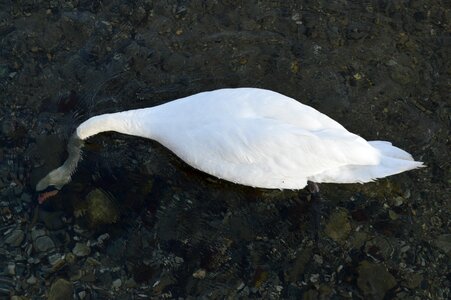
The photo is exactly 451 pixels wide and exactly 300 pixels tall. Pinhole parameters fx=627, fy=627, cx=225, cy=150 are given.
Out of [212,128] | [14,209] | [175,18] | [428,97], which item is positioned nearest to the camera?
[212,128]

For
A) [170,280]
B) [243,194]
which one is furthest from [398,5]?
[170,280]

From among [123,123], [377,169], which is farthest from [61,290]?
[377,169]

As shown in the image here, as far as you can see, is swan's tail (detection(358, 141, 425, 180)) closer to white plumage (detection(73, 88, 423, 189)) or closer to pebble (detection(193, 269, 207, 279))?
white plumage (detection(73, 88, 423, 189))

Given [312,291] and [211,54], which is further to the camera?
[211,54]

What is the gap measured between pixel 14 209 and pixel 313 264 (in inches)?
124

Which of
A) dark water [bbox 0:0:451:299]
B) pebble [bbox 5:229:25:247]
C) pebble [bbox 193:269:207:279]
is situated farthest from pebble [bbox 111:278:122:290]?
pebble [bbox 5:229:25:247]

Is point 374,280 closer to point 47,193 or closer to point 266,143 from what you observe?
point 266,143

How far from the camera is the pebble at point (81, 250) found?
631 centimetres

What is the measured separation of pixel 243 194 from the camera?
21.9ft

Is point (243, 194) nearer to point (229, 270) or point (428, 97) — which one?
point (229, 270)

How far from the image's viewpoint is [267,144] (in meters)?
5.94

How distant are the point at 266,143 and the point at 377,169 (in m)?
1.16

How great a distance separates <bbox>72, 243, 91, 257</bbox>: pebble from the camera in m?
6.31

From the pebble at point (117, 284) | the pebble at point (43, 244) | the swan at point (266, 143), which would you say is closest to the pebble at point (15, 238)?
the pebble at point (43, 244)
